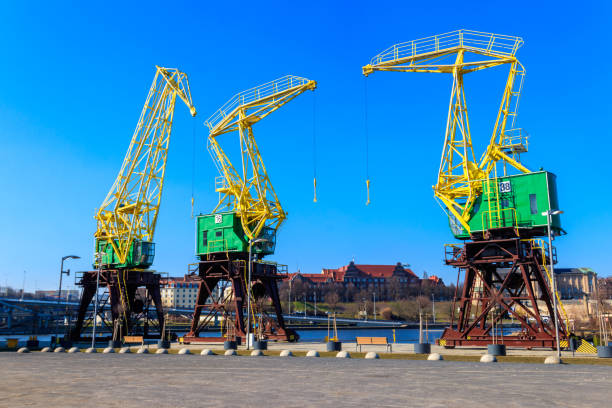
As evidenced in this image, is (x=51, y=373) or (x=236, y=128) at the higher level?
(x=236, y=128)

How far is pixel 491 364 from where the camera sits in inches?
1303

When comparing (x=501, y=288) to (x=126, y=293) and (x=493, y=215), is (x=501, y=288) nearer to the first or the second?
(x=493, y=215)

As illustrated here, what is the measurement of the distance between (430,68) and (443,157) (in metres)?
9.06

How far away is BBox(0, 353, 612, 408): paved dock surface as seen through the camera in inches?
725

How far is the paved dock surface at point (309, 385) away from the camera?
18.4 metres

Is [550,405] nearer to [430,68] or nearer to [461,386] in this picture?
[461,386]

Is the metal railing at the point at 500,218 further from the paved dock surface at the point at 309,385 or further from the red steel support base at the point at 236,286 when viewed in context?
the red steel support base at the point at 236,286

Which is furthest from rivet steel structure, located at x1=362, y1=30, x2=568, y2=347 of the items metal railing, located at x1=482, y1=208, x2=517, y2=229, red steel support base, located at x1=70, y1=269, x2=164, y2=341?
red steel support base, located at x1=70, y1=269, x2=164, y2=341

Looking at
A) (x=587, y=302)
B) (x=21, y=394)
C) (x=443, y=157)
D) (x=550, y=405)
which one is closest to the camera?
(x=550, y=405)

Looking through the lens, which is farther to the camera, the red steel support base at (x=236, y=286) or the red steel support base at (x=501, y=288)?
the red steel support base at (x=236, y=286)

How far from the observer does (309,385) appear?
75.7 feet

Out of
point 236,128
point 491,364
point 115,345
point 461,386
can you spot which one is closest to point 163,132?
point 236,128

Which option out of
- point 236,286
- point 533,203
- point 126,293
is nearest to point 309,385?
point 533,203

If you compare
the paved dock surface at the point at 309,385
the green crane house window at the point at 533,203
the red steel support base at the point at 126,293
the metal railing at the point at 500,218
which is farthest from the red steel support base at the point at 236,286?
the green crane house window at the point at 533,203
